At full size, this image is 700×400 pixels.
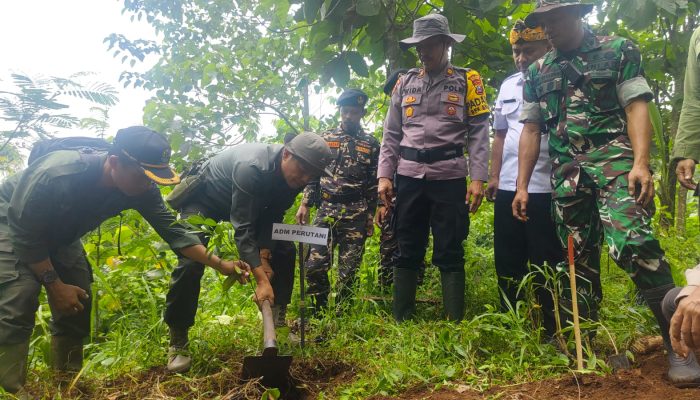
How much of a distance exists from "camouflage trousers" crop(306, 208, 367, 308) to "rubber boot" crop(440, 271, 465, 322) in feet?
2.94

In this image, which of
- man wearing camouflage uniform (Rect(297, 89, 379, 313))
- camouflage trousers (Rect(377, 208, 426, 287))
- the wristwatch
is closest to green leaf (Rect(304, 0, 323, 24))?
man wearing camouflage uniform (Rect(297, 89, 379, 313))

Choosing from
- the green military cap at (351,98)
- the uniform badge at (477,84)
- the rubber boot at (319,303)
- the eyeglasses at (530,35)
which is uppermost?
the eyeglasses at (530,35)

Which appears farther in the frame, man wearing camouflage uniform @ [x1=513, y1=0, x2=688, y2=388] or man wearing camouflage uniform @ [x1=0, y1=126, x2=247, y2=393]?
man wearing camouflage uniform @ [x1=0, y1=126, x2=247, y2=393]

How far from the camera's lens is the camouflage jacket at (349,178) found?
4.16 metres

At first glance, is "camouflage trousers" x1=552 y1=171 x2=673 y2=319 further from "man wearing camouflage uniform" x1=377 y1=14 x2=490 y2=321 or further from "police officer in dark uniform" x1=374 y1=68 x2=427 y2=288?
"police officer in dark uniform" x1=374 y1=68 x2=427 y2=288

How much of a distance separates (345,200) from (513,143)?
1.54 metres

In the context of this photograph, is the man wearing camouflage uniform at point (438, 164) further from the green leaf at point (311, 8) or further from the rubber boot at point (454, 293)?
the green leaf at point (311, 8)

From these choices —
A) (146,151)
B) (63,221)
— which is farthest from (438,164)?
(63,221)

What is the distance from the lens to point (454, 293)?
3070 mm

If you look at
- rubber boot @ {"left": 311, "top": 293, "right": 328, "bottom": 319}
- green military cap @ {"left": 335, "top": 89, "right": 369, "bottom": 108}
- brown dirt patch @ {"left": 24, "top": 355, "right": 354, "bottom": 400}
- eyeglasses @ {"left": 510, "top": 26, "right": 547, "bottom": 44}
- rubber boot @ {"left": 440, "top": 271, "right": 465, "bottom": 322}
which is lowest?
brown dirt patch @ {"left": 24, "top": 355, "right": 354, "bottom": 400}

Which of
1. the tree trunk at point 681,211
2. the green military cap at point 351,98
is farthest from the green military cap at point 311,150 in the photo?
the tree trunk at point 681,211

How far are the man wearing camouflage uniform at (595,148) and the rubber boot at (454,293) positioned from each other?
63 centimetres

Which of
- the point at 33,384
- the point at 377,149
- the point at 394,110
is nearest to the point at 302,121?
the point at 377,149

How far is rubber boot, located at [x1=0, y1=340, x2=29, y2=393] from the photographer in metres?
2.35
